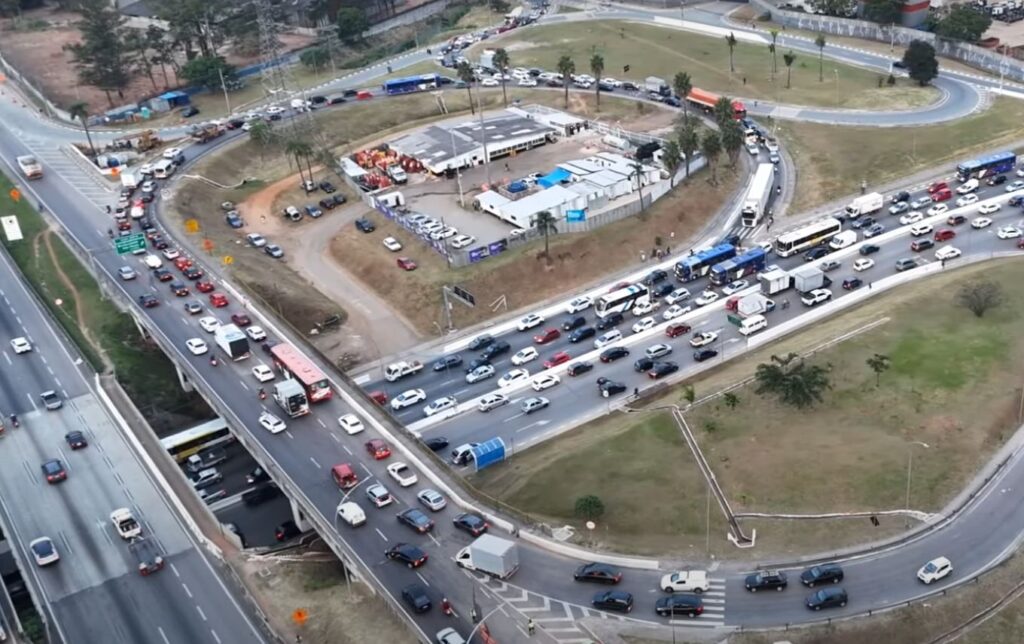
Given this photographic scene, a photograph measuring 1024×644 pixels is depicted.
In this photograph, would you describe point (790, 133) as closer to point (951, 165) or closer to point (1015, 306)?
point (951, 165)

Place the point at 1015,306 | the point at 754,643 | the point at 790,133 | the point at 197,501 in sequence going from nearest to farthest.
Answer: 1. the point at 754,643
2. the point at 197,501
3. the point at 1015,306
4. the point at 790,133

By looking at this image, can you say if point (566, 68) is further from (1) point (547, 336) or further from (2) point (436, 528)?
(2) point (436, 528)

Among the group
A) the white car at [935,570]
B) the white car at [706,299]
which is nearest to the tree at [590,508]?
the white car at [935,570]

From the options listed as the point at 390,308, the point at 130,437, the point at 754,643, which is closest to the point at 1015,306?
the point at 754,643

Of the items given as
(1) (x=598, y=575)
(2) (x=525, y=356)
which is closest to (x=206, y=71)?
(2) (x=525, y=356)

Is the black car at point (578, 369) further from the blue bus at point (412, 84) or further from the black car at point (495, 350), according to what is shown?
the blue bus at point (412, 84)

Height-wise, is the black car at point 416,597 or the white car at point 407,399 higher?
the black car at point 416,597

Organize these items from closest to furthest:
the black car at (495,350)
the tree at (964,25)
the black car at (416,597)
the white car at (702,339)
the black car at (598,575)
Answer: the black car at (416,597) → the black car at (598,575) → the white car at (702,339) → the black car at (495,350) → the tree at (964,25)
